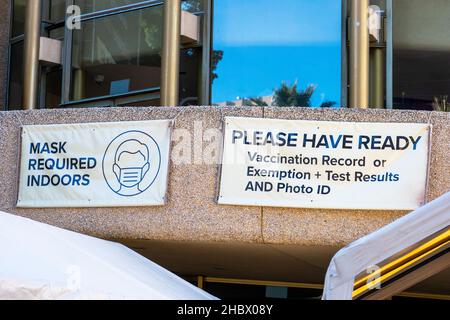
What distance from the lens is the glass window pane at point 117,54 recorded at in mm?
12344

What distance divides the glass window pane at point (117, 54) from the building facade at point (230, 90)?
17 millimetres

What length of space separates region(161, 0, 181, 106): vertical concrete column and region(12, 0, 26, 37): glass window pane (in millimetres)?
4454

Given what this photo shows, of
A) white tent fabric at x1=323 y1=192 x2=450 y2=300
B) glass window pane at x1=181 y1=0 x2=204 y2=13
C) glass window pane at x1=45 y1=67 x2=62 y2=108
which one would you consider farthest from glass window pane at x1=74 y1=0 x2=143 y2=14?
white tent fabric at x1=323 y1=192 x2=450 y2=300

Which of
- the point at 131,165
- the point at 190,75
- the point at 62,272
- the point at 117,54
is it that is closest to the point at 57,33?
the point at 117,54

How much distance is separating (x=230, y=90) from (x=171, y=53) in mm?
1000

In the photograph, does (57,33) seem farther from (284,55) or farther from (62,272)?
(62,272)

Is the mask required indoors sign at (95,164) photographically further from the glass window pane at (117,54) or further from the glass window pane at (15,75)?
the glass window pane at (15,75)

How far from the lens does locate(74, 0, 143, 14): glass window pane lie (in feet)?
41.9

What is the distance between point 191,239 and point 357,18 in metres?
3.54

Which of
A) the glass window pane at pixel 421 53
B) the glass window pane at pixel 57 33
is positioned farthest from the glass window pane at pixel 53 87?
the glass window pane at pixel 421 53

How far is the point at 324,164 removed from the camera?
29.3 ft

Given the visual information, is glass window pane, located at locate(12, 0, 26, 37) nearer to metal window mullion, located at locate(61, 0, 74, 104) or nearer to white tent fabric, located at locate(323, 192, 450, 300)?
metal window mullion, located at locate(61, 0, 74, 104)
